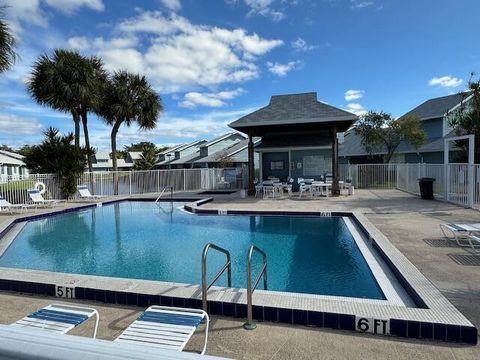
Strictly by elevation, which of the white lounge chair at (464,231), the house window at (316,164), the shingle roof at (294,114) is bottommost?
the white lounge chair at (464,231)

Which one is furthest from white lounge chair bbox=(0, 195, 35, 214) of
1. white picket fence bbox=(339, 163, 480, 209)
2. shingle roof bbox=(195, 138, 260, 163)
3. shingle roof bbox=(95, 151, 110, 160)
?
shingle roof bbox=(95, 151, 110, 160)

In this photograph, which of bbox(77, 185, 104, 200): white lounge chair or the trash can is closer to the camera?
the trash can

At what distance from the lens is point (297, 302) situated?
3.93m

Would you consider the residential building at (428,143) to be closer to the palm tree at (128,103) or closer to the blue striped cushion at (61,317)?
the palm tree at (128,103)

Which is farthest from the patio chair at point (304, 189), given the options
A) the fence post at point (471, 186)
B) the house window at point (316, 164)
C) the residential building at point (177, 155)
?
the residential building at point (177, 155)

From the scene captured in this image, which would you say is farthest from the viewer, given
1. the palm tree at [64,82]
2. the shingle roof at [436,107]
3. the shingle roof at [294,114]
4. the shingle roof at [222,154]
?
the shingle roof at [222,154]

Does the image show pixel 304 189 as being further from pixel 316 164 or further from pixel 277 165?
pixel 277 165

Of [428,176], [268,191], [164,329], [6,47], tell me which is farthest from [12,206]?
[428,176]

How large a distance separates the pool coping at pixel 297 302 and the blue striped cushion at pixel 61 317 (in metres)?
1.31

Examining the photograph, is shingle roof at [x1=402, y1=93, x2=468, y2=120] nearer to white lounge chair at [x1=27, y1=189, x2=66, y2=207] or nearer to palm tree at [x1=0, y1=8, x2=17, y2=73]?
white lounge chair at [x1=27, y1=189, x2=66, y2=207]

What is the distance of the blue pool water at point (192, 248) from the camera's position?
241 inches

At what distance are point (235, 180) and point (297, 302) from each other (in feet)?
67.7

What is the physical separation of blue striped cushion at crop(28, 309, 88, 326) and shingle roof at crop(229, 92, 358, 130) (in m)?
14.1

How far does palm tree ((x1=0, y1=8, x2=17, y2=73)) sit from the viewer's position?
1323cm
